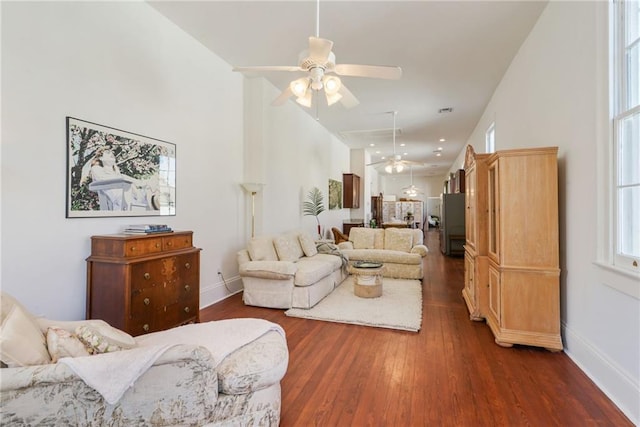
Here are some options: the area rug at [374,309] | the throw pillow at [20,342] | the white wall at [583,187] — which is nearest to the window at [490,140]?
the white wall at [583,187]

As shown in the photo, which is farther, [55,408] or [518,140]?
[518,140]

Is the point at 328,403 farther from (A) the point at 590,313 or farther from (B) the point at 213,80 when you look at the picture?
(B) the point at 213,80

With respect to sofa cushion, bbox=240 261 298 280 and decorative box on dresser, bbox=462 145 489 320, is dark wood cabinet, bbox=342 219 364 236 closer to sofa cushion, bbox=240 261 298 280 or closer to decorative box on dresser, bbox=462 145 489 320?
sofa cushion, bbox=240 261 298 280

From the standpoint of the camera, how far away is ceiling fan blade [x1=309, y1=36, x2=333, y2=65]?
2.18 meters

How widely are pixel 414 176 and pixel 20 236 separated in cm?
1669

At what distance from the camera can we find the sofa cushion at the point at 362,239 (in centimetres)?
614

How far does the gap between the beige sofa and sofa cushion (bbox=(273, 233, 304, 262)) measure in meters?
1.23

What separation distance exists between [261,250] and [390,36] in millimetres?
3129

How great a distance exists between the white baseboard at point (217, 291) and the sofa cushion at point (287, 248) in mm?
836

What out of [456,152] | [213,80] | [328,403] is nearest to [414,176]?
[456,152]

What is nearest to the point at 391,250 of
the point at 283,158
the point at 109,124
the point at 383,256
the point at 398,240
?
the point at 398,240

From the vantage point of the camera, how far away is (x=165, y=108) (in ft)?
10.9

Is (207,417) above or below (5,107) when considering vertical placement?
below

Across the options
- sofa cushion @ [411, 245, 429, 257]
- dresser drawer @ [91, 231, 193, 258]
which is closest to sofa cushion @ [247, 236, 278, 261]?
dresser drawer @ [91, 231, 193, 258]
